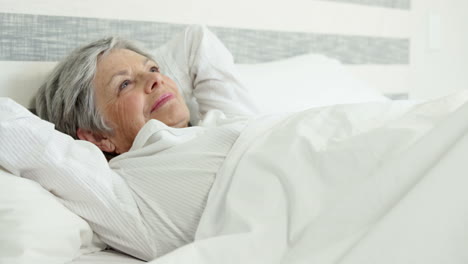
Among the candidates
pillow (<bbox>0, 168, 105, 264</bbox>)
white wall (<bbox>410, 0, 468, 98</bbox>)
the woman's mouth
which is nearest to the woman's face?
the woman's mouth

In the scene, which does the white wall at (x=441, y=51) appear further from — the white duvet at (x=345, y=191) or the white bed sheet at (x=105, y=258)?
the white bed sheet at (x=105, y=258)

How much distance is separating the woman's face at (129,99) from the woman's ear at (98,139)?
0.04 ft

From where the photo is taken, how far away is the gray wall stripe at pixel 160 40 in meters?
1.56

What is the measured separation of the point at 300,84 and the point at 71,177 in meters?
0.91

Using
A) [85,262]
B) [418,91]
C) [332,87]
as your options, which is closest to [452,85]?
[418,91]

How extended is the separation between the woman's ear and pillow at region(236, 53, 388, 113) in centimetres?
42

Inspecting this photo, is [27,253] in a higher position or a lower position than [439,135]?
lower

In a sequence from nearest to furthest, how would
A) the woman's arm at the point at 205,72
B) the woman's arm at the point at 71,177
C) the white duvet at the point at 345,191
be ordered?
the white duvet at the point at 345,191, the woman's arm at the point at 71,177, the woman's arm at the point at 205,72

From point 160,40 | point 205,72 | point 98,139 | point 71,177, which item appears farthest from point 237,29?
point 71,177

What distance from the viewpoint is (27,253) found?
102 cm

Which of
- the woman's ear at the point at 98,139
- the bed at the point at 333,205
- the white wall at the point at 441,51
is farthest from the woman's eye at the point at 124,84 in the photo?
the white wall at the point at 441,51

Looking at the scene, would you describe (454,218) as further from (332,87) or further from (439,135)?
(332,87)

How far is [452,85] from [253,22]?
3.82ft

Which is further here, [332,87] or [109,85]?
[332,87]
